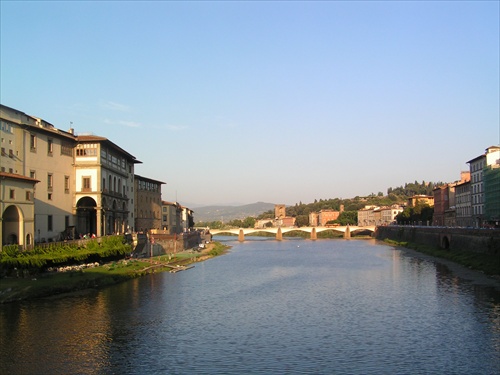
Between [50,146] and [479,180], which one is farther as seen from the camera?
[479,180]

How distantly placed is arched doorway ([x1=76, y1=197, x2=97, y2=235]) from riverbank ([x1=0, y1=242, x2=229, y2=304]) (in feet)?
18.7

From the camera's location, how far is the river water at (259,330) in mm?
19766

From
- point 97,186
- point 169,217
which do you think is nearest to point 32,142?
point 97,186

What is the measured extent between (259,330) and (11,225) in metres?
21.1

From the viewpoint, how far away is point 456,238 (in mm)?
62406

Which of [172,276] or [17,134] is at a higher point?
[17,134]

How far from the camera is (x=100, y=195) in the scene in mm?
51500

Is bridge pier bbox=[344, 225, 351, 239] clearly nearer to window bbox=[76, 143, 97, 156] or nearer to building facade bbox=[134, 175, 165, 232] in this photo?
building facade bbox=[134, 175, 165, 232]

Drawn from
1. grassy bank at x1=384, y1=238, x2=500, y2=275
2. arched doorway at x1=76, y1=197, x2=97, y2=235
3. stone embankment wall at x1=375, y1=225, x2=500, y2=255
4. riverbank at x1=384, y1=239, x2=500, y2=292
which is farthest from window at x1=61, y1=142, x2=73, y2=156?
stone embankment wall at x1=375, y1=225, x2=500, y2=255

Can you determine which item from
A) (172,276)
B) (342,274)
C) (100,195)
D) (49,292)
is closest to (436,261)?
(342,274)

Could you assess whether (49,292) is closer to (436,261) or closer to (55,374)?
(55,374)

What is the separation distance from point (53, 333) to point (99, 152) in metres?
29.9

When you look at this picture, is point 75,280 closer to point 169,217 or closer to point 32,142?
point 32,142

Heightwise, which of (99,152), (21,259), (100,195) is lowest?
(21,259)
